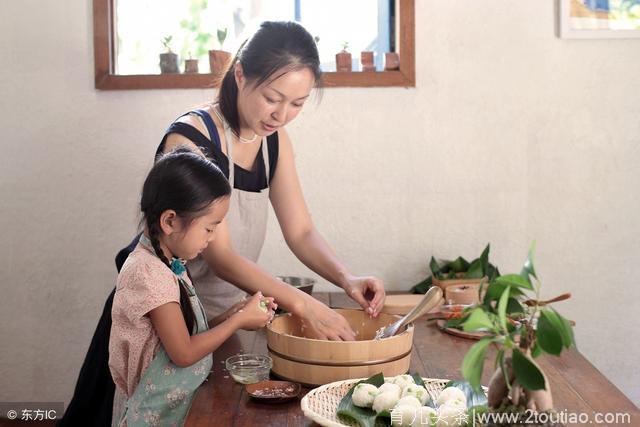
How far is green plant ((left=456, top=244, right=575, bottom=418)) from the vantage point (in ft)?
3.22

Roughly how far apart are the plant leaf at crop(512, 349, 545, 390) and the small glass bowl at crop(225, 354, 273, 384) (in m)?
0.66

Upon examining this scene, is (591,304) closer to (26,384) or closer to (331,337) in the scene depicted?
(331,337)

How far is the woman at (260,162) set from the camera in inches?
74.6

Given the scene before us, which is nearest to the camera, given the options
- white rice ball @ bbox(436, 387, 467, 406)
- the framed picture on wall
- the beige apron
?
white rice ball @ bbox(436, 387, 467, 406)

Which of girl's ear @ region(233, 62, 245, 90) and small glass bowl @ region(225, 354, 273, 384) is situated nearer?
small glass bowl @ region(225, 354, 273, 384)

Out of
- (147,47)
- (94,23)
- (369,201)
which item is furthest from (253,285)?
(147,47)

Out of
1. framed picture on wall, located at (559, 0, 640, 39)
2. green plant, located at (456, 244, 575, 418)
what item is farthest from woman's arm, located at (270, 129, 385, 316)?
framed picture on wall, located at (559, 0, 640, 39)

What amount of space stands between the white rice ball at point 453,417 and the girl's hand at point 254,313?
23.0 inches

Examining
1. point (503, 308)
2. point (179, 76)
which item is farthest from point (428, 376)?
point (179, 76)

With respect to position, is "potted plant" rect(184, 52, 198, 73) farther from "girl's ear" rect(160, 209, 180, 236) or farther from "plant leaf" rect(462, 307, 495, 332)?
"plant leaf" rect(462, 307, 495, 332)

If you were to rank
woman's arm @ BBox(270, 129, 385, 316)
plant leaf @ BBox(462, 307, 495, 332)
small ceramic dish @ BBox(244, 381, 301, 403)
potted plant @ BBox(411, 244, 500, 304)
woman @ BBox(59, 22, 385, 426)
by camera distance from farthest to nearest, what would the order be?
potted plant @ BBox(411, 244, 500, 304) → woman's arm @ BBox(270, 129, 385, 316) → woman @ BBox(59, 22, 385, 426) → small ceramic dish @ BBox(244, 381, 301, 403) → plant leaf @ BBox(462, 307, 495, 332)

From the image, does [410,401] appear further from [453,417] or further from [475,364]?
[475,364]

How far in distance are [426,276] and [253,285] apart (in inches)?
54.0

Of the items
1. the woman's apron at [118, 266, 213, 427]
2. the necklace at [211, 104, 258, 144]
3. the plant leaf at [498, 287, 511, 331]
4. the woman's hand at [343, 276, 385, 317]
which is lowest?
the woman's apron at [118, 266, 213, 427]
